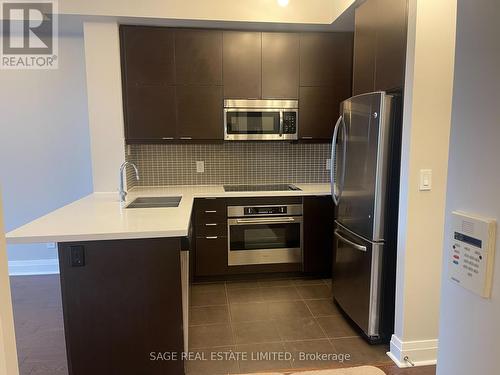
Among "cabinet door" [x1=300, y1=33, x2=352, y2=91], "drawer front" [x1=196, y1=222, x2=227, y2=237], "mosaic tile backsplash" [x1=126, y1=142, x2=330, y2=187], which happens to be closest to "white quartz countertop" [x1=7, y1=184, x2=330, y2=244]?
"drawer front" [x1=196, y1=222, x2=227, y2=237]

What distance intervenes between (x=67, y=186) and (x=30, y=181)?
0.36m

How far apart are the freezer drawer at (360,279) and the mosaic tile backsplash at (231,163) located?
132 centimetres

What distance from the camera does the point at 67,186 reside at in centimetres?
367

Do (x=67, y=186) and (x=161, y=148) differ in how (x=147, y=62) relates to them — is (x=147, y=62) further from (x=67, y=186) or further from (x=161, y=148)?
(x=67, y=186)

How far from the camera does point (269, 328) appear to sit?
2.60 m

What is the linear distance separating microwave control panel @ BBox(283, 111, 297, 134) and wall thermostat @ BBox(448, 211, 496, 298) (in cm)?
273

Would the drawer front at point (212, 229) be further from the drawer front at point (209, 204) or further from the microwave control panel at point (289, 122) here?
Result: the microwave control panel at point (289, 122)

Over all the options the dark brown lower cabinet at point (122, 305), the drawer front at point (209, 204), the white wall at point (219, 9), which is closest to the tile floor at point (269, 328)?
the dark brown lower cabinet at point (122, 305)

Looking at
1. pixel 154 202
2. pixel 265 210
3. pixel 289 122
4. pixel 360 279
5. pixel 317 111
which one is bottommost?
pixel 360 279

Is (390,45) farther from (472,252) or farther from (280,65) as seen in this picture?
(472,252)

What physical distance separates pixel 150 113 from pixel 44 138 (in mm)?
1203

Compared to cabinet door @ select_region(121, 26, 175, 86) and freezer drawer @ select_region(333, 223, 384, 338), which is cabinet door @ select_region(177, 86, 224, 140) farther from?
freezer drawer @ select_region(333, 223, 384, 338)

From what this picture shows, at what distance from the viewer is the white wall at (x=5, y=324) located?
0.65 m

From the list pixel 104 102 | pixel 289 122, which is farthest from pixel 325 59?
pixel 104 102
